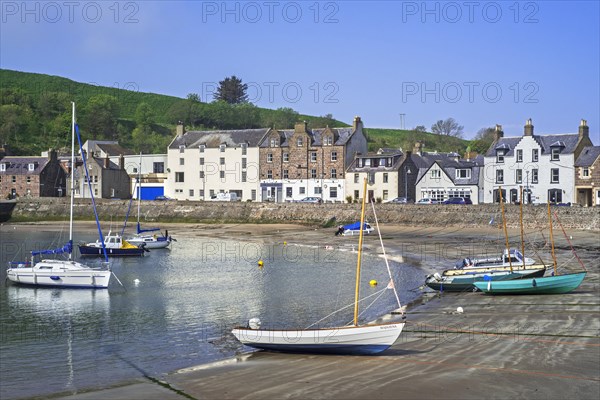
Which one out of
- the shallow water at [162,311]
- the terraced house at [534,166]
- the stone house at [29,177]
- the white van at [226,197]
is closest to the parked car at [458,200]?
the terraced house at [534,166]

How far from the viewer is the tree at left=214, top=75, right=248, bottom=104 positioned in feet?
646

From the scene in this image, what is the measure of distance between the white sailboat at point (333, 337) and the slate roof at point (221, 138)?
78.0 metres

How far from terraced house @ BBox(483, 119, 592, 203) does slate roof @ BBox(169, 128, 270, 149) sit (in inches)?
1333

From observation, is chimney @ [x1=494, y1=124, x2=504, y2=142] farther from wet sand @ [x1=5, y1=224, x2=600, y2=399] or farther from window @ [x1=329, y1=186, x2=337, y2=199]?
wet sand @ [x1=5, y1=224, x2=600, y2=399]

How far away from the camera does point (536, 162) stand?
81.9 meters

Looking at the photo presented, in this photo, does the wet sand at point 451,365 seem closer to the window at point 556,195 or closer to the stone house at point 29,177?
the window at point 556,195

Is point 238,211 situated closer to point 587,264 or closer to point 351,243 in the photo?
point 351,243

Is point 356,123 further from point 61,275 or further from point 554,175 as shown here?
point 61,275

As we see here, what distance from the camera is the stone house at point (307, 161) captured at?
3799 inches

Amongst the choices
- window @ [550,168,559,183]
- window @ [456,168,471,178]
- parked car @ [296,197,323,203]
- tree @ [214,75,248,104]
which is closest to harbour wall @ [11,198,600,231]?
parked car @ [296,197,323,203]

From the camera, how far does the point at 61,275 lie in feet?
139

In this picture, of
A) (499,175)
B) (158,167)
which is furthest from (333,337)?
(158,167)

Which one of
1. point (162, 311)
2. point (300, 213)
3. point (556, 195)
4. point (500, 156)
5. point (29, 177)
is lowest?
point (162, 311)

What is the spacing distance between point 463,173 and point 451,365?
68513 millimetres
